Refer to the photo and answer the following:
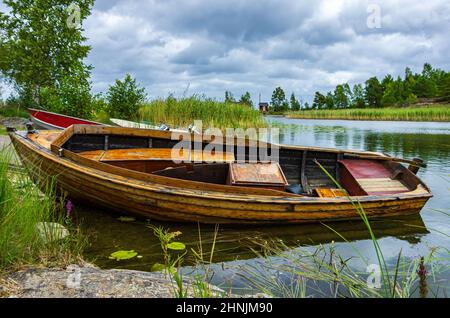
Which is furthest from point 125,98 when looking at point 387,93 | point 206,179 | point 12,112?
point 387,93

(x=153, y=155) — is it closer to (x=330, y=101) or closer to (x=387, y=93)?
(x=387, y=93)

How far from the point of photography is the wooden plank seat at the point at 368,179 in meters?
6.45

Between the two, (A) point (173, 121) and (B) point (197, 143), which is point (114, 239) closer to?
(B) point (197, 143)

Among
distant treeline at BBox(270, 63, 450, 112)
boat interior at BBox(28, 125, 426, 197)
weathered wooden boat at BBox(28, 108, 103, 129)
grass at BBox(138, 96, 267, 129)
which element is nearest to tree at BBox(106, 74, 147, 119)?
grass at BBox(138, 96, 267, 129)

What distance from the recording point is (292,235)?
16.9ft

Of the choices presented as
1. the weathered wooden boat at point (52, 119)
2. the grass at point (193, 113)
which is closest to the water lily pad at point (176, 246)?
the weathered wooden boat at point (52, 119)

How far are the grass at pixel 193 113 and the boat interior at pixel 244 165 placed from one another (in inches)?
317

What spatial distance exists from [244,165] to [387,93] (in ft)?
251

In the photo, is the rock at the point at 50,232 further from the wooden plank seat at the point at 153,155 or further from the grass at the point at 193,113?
the grass at the point at 193,113

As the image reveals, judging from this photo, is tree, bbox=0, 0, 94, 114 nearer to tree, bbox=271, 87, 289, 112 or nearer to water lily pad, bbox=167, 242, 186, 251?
water lily pad, bbox=167, 242, 186, 251

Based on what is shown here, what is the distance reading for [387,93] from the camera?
242ft

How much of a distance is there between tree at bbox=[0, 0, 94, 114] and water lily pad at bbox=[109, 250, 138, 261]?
67.3 feet

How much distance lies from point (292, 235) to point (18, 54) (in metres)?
23.8
